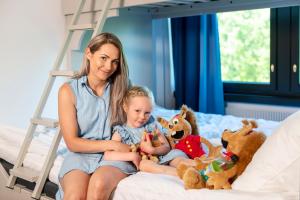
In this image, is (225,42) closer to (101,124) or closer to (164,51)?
(164,51)

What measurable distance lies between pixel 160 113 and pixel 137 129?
4.17 ft

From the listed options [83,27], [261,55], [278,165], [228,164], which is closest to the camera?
[278,165]

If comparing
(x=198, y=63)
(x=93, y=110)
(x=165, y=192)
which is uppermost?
(x=198, y=63)

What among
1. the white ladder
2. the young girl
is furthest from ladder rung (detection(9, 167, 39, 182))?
the young girl

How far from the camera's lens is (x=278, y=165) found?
1.33 m

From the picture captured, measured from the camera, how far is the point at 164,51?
3869 millimetres

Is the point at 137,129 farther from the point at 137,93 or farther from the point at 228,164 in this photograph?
the point at 228,164

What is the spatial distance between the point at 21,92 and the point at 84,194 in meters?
1.54

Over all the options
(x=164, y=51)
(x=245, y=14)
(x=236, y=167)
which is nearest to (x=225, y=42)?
(x=245, y=14)

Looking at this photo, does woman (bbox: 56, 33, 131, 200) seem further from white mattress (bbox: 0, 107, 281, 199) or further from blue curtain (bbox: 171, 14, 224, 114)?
blue curtain (bbox: 171, 14, 224, 114)

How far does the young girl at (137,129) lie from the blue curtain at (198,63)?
70.7 inches

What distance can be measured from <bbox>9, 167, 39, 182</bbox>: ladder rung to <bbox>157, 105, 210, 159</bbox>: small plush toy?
2.32ft

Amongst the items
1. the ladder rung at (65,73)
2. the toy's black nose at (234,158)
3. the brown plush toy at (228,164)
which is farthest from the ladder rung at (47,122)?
the toy's black nose at (234,158)

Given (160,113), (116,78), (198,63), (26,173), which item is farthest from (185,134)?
(198,63)
